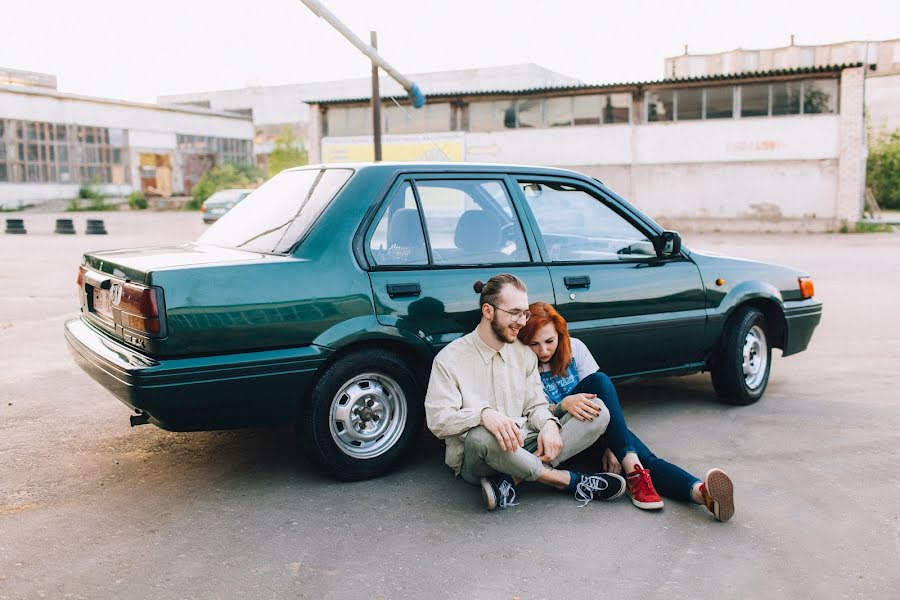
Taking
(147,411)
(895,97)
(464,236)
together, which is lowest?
(147,411)

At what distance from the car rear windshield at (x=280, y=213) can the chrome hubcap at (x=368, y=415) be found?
0.82 m

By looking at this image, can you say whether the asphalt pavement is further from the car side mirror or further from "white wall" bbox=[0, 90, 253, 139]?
"white wall" bbox=[0, 90, 253, 139]

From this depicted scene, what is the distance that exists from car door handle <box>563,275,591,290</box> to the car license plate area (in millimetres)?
2567

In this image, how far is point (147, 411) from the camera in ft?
12.9

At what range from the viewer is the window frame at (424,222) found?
443cm

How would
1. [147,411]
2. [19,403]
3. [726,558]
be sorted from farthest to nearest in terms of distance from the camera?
[19,403] < [147,411] < [726,558]

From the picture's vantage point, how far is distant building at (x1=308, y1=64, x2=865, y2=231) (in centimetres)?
3020

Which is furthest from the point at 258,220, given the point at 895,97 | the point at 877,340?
the point at 895,97

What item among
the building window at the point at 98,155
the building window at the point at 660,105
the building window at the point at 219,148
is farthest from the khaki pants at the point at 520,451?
the building window at the point at 219,148

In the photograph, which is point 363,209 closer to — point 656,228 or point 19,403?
point 656,228

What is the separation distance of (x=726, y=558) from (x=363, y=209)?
8.04 ft

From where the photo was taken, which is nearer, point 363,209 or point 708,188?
point 363,209

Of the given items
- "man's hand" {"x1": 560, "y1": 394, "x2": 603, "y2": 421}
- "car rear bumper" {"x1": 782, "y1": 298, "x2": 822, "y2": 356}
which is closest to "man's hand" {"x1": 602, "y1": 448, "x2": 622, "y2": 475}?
"man's hand" {"x1": 560, "y1": 394, "x2": 603, "y2": 421}

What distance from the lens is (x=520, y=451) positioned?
397cm
